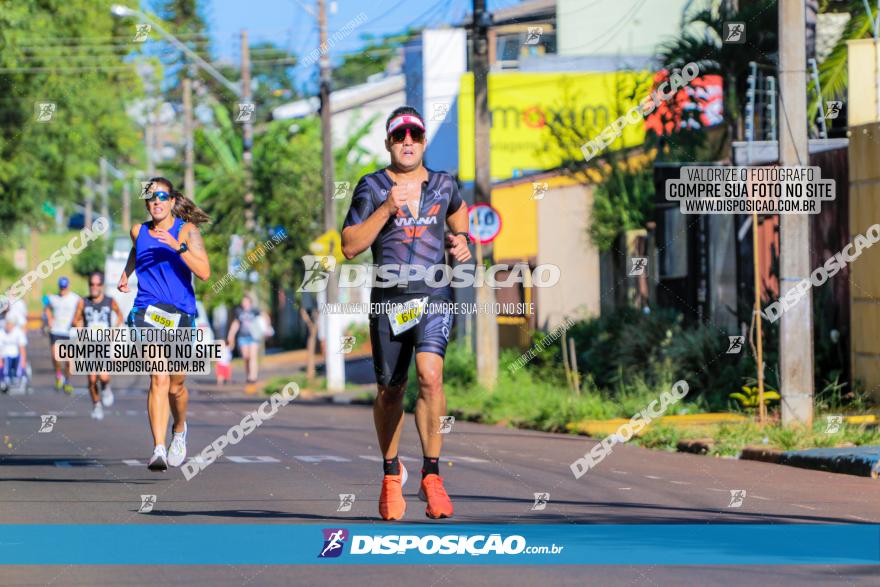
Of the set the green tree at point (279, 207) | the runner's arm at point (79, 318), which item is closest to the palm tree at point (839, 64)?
the runner's arm at point (79, 318)

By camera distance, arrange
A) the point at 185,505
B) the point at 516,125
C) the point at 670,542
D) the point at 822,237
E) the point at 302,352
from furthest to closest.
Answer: the point at 302,352
the point at 516,125
the point at 822,237
the point at 185,505
the point at 670,542

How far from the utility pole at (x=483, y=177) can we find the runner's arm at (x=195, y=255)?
1173 centimetres

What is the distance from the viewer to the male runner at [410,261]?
8.47 meters

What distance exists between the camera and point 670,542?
812 cm

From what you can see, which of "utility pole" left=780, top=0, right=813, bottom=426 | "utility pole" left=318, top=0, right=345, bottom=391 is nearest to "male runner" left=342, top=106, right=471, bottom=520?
"utility pole" left=780, top=0, right=813, bottom=426

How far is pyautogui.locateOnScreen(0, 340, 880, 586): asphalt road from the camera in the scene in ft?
23.6

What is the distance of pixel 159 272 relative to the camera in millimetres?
11570

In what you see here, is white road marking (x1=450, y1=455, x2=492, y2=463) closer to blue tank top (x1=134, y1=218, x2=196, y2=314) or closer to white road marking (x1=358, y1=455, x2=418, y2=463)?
white road marking (x1=358, y1=455, x2=418, y2=463)

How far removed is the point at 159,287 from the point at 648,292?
653 inches

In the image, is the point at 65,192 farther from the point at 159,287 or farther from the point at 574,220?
the point at 159,287

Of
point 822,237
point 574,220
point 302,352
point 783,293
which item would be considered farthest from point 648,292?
point 302,352

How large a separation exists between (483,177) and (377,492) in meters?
13.4

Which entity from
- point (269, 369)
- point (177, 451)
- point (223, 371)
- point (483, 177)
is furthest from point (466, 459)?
point (269, 369)

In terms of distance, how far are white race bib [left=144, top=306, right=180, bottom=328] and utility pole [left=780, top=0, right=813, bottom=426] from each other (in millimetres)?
6852
